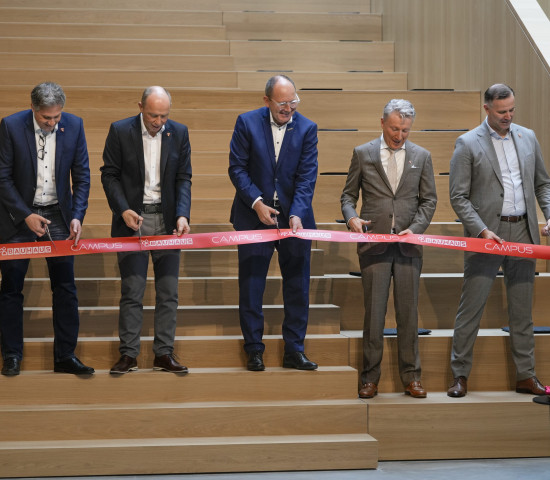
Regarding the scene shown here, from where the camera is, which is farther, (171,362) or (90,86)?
(90,86)

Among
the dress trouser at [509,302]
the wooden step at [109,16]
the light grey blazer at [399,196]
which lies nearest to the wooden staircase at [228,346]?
the dress trouser at [509,302]

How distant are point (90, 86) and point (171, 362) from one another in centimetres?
323

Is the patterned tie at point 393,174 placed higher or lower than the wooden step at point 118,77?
lower

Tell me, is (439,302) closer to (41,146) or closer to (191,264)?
(191,264)

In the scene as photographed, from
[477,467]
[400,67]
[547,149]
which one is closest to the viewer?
[477,467]

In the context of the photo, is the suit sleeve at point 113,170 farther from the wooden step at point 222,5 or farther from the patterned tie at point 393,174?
the wooden step at point 222,5

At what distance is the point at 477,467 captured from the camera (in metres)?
4.07

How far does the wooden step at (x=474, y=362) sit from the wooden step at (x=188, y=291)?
0.47m

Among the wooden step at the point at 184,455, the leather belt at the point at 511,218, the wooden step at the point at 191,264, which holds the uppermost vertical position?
the leather belt at the point at 511,218

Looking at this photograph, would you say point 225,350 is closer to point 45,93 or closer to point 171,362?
point 171,362

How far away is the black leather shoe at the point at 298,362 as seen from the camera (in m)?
4.29

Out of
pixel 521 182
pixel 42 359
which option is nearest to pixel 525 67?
pixel 521 182

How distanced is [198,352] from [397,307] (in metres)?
1.01

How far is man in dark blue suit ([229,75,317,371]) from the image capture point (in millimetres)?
4309
